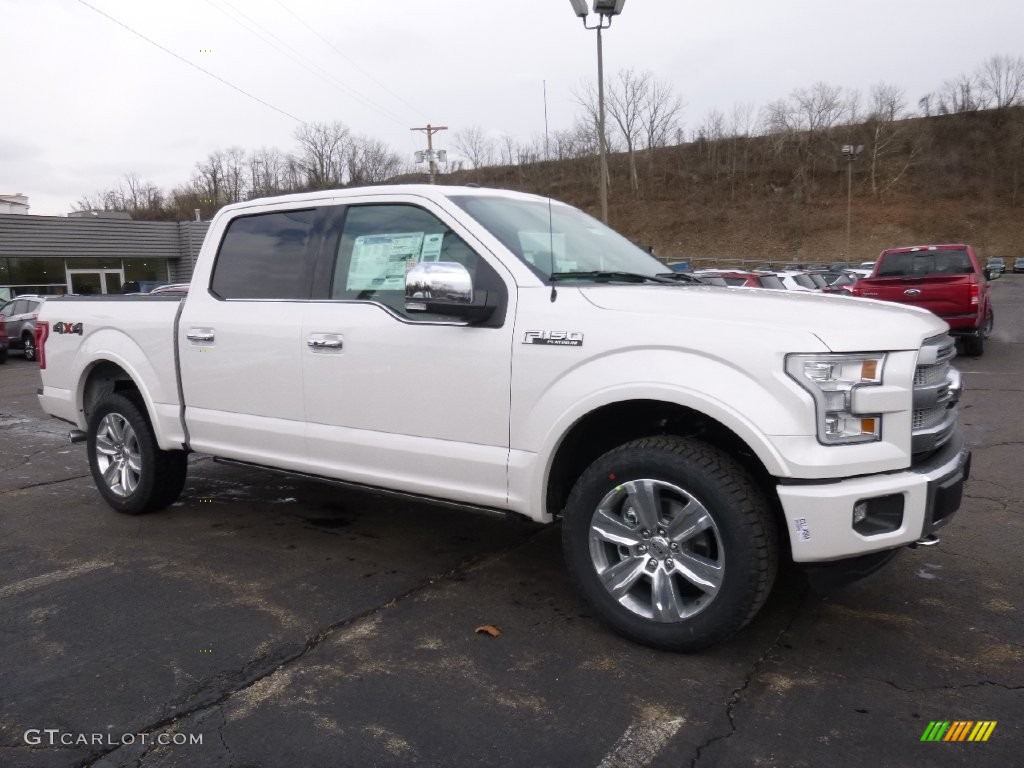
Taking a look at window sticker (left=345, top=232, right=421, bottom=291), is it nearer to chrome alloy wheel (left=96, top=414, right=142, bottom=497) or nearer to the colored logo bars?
chrome alloy wheel (left=96, top=414, right=142, bottom=497)

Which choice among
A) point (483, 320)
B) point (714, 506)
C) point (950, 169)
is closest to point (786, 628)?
point (714, 506)

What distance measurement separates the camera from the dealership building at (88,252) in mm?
31125

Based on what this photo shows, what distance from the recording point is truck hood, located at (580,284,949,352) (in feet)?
10.2

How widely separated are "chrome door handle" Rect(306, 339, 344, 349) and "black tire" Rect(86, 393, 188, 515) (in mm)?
1700

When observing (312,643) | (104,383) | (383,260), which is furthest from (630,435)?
(104,383)

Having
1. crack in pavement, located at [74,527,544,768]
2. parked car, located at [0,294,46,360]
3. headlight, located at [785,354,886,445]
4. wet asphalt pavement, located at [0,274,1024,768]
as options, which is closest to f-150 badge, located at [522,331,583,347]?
headlight, located at [785,354,886,445]

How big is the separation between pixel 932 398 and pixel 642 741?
5.57 feet

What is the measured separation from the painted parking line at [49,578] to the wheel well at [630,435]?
2639 mm

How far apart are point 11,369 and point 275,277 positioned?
15.5 m

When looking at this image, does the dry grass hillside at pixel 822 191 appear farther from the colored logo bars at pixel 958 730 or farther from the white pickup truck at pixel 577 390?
the colored logo bars at pixel 958 730

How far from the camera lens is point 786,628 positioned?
12.1ft

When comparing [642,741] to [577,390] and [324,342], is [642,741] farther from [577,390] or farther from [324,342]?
[324,342]

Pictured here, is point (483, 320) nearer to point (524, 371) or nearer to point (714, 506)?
point (524, 371)

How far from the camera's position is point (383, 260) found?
169 inches
